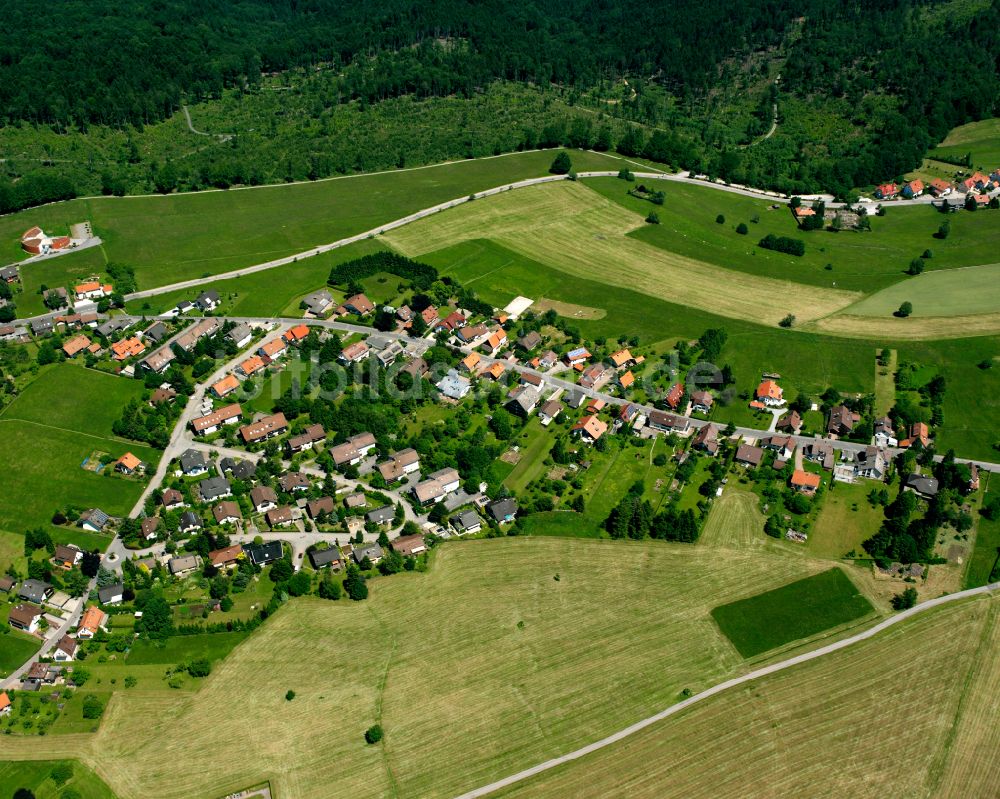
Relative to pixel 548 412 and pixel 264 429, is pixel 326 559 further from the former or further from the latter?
pixel 548 412

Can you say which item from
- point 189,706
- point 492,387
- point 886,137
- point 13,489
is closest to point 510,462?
point 492,387

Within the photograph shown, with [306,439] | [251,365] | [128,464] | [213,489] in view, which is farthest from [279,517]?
[251,365]

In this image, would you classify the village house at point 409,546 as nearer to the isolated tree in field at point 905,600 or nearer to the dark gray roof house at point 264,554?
the dark gray roof house at point 264,554

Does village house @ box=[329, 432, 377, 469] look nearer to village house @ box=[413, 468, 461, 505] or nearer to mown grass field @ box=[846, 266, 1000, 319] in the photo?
village house @ box=[413, 468, 461, 505]

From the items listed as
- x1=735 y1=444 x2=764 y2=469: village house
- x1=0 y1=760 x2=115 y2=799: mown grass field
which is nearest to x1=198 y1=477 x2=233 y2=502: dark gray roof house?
x1=0 y1=760 x2=115 y2=799: mown grass field

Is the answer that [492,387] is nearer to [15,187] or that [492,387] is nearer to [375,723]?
[375,723]
